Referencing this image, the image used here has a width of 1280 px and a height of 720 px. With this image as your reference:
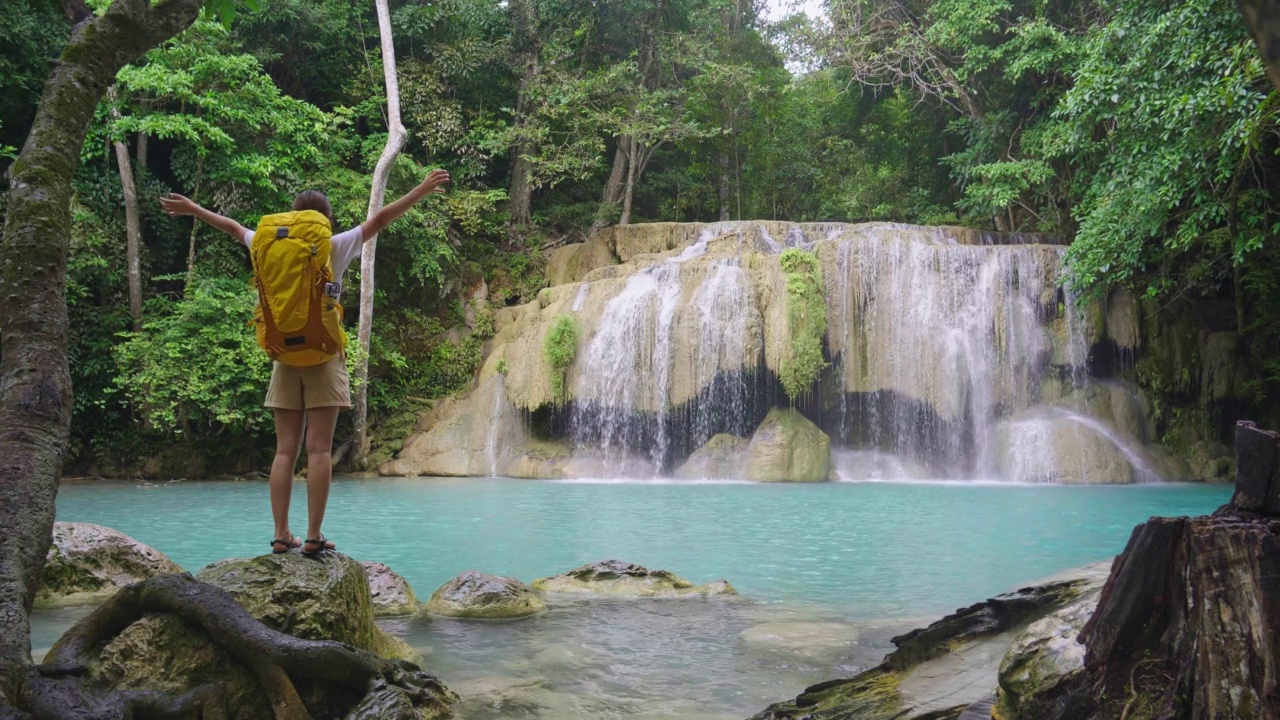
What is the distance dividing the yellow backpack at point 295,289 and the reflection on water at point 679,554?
159 centimetres

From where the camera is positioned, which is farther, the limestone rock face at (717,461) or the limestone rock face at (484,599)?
the limestone rock face at (717,461)

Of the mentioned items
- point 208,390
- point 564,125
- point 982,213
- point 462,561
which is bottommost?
point 462,561

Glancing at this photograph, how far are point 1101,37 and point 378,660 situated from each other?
14.5 meters

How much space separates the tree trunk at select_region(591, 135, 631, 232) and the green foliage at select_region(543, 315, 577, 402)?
600cm

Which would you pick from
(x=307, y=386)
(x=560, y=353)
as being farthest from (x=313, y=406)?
(x=560, y=353)

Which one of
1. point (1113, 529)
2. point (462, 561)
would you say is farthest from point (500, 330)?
point (1113, 529)

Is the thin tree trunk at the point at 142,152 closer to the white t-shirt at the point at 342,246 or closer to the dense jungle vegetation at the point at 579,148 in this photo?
the dense jungle vegetation at the point at 579,148

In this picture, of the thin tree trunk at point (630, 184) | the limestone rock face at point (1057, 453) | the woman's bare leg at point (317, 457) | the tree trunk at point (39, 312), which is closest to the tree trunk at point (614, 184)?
the thin tree trunk at point (630, 184)

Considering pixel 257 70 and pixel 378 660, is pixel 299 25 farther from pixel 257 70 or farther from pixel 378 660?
pixel 378 660

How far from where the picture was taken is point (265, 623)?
3.29 metres

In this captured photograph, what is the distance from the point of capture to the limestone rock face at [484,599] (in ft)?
17.2

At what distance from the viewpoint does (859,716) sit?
3.00 m

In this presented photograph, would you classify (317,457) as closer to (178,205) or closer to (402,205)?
(402,205)

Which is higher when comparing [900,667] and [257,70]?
[257,70]
